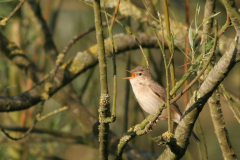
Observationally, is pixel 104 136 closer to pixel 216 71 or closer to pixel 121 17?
pixel 216 71

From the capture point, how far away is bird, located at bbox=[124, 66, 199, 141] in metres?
4.09

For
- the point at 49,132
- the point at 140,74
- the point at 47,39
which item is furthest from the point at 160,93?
the point at 47,39

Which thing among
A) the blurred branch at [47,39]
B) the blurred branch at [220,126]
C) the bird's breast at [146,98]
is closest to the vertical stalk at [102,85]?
the blurred branch at [220,126]

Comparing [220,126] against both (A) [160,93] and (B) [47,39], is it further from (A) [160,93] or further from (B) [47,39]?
(B) [47,39]

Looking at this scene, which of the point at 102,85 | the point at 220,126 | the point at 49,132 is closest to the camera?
the point at 102,85

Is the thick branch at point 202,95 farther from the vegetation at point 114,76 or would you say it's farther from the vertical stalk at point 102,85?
the vertical stalk at point 102,85

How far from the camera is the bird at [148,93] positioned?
13.4 ft

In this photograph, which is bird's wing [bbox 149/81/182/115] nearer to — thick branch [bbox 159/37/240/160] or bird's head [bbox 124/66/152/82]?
bird's head [bbox 124/66/152/82]

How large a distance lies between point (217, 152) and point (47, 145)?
13.4ft

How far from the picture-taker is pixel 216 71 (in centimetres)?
184

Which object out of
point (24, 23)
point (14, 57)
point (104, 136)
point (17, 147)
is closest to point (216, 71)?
point (104, 136)

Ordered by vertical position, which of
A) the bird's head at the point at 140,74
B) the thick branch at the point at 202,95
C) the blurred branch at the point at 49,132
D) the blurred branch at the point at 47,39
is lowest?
the thick branch at the point at 202,95

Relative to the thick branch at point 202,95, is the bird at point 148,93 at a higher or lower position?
higher

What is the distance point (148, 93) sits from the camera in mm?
4223
